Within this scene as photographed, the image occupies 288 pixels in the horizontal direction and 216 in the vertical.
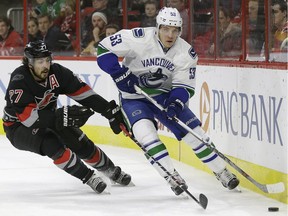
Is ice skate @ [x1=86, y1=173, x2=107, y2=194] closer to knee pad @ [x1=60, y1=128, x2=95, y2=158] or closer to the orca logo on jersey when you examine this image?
knee pad @ [x1=60, y1=128, x2=95, y2=158]

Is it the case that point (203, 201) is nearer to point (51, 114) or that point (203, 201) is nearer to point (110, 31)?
point (51, 114)

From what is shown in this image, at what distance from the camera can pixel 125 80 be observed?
19.2ft

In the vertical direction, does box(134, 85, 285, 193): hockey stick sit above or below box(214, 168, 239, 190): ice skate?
above

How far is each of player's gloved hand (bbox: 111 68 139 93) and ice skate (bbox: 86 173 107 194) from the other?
1.87 feet

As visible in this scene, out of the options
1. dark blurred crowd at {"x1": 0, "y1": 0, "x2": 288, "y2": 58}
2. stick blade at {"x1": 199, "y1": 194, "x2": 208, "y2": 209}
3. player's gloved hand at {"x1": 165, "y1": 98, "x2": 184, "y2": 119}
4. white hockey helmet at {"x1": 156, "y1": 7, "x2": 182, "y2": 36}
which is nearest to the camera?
stick blade at {"x1": 199, "y1": 194, "x2": 208, "y2": 209}

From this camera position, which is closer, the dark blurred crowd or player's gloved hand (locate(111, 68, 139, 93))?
player's gloved hand (locate(111, 68, 139, 93))

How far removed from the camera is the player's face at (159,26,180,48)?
5.84m

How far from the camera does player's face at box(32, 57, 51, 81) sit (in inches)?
233

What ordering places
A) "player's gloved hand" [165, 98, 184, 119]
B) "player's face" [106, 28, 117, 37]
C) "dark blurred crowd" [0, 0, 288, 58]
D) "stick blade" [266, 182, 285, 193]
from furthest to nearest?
"player's face" [106, 28, 117, 37]
"dark blurred crowd" [0, 0, 288, 58]
"player's gloved hand" [165, 98, 184, 119]
"stick blade" [266, 182, 285, 193]

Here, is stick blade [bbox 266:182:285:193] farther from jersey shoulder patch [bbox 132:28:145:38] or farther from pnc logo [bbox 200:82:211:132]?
pnc logo [bbox 200:82:211:132]

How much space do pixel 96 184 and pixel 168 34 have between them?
Answer: 39.5 inches

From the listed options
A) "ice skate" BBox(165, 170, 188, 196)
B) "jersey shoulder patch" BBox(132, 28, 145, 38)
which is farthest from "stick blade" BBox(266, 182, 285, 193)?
"jersey shoulder patch" BBox(132, 28, 145, 38)

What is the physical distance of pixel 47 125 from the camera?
19.4 feet

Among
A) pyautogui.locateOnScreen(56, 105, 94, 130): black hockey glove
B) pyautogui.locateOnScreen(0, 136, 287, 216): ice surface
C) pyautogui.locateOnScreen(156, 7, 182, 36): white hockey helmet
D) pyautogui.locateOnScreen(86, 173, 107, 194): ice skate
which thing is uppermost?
pyautogui.locateOnScreen(156, 7, 182, 36): white hockey helmet
